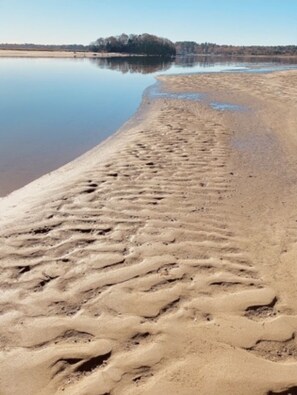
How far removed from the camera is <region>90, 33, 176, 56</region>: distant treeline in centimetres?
8638

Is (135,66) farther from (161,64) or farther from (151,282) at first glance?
(151,282)

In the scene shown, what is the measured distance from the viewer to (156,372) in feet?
8.49

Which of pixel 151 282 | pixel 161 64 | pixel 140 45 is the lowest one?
pixel 151 282

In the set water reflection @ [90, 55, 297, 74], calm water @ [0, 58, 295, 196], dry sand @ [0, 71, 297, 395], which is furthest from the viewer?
water reflection @ [90, 55, 297, 74]

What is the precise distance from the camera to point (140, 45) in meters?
88.8

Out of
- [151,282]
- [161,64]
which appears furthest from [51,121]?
[161,64]

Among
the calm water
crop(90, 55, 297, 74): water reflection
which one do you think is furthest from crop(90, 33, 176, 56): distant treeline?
the calm water

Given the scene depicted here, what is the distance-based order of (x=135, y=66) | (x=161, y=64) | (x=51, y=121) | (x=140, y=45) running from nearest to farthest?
(x=51, y=121) < (x=135, y=66) < (x=161, y=64) < (x=140, y=45)

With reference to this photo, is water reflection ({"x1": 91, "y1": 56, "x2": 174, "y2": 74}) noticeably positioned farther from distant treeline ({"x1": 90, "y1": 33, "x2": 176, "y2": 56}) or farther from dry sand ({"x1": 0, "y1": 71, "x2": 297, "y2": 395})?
dry sand ({"x1": 0, "y1": 71, "x2": 297, "y2": 395})

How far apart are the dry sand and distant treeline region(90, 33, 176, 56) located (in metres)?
85.5

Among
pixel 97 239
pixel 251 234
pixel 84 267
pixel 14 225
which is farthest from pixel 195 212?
pixel 14 225

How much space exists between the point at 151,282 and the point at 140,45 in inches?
3622

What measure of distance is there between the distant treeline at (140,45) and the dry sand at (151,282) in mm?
85534

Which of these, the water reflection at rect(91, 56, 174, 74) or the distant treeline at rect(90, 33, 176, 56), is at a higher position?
the distant treeline at rect(90, 33, 176, 56)
